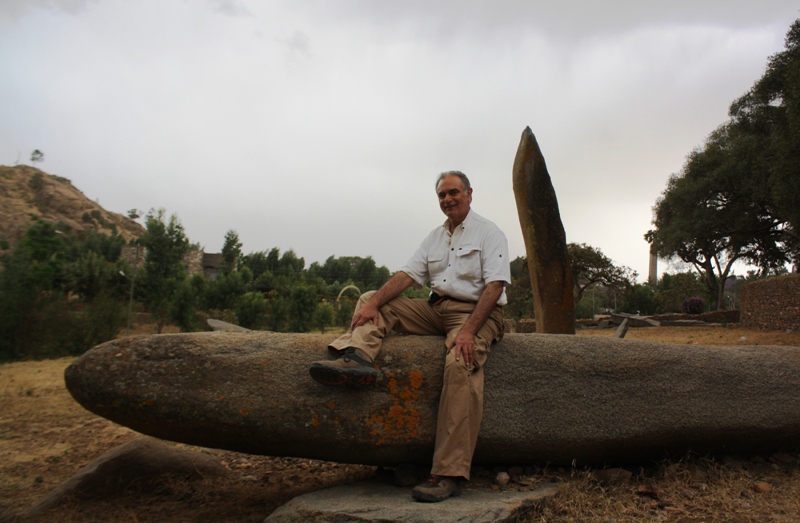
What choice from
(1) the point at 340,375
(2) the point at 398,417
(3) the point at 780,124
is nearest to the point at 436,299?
(2) the point at 398,417

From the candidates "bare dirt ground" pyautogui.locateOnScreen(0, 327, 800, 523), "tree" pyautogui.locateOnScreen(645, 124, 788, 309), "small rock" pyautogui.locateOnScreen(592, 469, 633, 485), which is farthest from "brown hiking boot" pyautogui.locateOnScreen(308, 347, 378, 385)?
"tree" pyautogui.locateOnScreen(645, 124, 788, 309)

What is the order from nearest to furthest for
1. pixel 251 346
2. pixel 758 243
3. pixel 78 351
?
pixel 251 346 → pixel 78 351 → pixel 758 243

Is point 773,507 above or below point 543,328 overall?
below

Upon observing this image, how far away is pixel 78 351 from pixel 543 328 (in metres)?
13.4

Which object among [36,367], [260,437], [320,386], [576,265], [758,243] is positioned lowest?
[36,367]

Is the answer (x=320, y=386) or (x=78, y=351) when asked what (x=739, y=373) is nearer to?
(x=320, y=386)

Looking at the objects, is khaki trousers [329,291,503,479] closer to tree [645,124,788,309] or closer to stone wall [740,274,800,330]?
stone wall [740,274,800,330]

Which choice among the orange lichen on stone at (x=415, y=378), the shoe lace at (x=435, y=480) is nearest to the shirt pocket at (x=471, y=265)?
the orange lichen on stone at (x=415, y=378)

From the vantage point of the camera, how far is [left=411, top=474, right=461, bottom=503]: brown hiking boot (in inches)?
131

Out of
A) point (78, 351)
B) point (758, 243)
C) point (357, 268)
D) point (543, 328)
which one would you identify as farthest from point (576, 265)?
point (357, 268)

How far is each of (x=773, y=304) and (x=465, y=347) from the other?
15726mm

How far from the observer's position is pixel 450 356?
3.66 metres

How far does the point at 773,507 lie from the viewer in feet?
11.3

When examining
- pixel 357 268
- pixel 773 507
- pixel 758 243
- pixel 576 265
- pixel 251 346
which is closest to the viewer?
pixel 773 507
